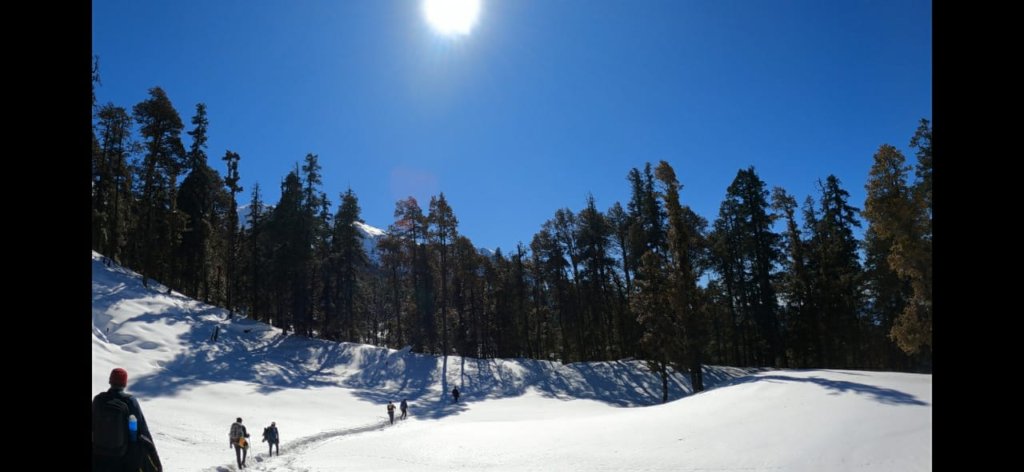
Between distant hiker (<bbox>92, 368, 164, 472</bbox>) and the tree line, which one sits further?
the tree line

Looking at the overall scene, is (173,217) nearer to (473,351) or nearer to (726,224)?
(473,351)

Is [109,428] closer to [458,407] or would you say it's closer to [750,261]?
[458,407]

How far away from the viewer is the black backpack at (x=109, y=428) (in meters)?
3.98

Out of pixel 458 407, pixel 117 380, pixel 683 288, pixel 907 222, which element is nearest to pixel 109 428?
pixel 117 380

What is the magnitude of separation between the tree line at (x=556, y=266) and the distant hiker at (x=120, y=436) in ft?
93.9

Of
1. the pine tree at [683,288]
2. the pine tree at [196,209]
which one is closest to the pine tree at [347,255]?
the pine tree at [196,209]

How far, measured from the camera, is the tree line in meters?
36.3

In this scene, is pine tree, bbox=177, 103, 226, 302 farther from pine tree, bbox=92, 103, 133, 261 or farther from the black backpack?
the black backpack

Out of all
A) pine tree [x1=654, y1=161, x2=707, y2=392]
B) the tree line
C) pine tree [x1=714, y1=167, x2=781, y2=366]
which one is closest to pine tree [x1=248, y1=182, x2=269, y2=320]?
the tree line

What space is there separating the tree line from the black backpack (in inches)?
1132

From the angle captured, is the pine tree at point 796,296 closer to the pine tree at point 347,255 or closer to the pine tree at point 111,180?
the pine tree at point 347,255

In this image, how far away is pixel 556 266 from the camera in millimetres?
51500
